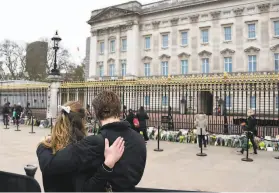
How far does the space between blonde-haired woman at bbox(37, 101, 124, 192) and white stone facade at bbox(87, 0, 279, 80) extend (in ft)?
103

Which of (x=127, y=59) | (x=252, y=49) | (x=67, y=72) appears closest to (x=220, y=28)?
(x=252, y=49)

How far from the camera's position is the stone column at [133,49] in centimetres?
3762

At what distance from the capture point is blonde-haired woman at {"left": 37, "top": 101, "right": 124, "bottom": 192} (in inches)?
75.7

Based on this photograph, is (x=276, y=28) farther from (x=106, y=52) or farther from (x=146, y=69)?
(x=106, y=52)

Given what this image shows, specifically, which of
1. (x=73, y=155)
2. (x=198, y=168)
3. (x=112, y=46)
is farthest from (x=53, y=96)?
(x=112, y=46)

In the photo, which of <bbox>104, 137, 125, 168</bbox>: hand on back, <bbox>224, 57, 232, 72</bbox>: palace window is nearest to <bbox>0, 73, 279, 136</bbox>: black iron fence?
<bbox>104, 137, 125, 168</bbox>: hand on back

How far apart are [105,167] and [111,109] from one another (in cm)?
49

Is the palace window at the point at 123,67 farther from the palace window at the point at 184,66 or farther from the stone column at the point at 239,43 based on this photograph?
the stone column at the point at 239,43

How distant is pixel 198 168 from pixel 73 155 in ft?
18.2

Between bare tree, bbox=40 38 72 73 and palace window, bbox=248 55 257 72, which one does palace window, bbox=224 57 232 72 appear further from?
bare tree, bbox=40 38 72 73

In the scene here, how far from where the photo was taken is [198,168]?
690cm

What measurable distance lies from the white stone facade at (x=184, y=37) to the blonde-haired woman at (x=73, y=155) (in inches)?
1236

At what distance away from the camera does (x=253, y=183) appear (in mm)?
5648

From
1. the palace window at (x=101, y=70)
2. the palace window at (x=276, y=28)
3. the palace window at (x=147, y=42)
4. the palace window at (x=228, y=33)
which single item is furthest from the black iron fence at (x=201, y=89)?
the palace window at (x=101, y=70)
